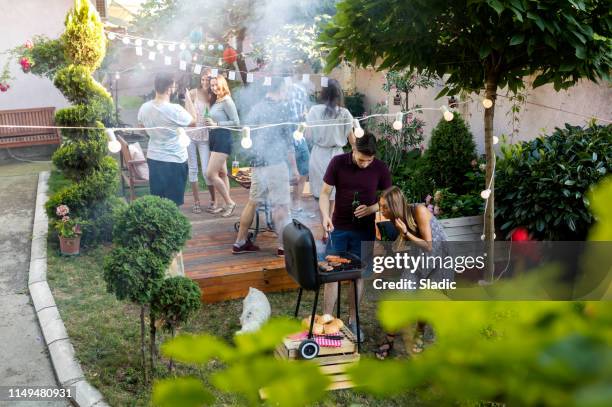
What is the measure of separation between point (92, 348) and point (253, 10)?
29.7 feet

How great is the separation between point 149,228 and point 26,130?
11.1 metres

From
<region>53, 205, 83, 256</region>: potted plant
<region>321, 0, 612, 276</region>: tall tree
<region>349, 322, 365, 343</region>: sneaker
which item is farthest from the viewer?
<region>53, 205, 83, 256</region>: potted plant

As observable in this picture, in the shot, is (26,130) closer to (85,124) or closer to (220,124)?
(85,124)

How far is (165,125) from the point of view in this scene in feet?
24.1

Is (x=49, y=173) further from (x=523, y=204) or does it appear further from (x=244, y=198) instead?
(x=523, y=204)

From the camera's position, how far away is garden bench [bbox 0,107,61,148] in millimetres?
14367

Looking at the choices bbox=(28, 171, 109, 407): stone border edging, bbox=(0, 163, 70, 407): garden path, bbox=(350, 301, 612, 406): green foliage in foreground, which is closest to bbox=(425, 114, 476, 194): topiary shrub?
bbox=(28, 171, 109, 407): stone border edging

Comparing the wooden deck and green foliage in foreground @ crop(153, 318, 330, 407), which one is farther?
the wooden deck

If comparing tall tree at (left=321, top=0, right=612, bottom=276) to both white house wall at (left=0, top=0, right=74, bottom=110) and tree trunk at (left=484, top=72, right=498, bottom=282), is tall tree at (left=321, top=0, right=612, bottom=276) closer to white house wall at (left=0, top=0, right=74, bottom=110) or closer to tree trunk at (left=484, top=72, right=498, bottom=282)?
tree trunk at (left=484, top=72, right=498, bottom=282)

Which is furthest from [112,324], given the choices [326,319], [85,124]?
[85,124]

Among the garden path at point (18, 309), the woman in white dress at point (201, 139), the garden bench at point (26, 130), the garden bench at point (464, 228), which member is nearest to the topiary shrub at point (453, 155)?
the garden bench at point (464, 228)

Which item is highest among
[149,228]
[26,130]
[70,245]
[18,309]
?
[26,130]

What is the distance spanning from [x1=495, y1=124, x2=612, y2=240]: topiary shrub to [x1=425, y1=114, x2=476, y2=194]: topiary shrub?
1.29m

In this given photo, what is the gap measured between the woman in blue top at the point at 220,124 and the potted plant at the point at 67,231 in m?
1.82
